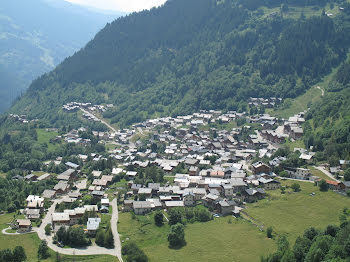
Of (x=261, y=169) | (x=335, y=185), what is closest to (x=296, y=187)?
(x=335, y=185)

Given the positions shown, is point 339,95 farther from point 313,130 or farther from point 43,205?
point 43,205

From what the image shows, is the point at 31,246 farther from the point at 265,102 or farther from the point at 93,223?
the point at 265,102

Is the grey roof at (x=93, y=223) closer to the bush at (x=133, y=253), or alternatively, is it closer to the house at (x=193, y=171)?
the bush at (x=133, y=253)

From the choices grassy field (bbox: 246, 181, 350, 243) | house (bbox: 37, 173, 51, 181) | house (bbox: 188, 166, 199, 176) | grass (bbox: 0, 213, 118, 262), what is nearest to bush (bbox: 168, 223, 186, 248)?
grass (bbox: 0, 213, 118, 262)

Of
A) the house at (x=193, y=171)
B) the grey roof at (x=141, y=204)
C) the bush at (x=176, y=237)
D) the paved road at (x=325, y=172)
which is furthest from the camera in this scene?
the house at (x=193, y=171)

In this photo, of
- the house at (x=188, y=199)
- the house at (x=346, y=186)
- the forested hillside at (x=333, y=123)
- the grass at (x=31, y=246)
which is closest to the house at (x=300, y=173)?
the forested hillside at (x=333, y=123)

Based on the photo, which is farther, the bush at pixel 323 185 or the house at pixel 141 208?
the bush at pixel 323 185

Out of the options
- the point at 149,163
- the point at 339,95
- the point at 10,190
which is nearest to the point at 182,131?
the point at 149,163
